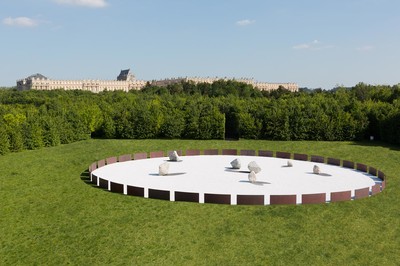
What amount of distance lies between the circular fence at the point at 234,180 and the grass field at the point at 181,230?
0.66 metres

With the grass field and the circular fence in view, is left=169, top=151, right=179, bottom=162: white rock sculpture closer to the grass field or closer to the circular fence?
the circular fence

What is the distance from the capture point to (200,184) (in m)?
28.0

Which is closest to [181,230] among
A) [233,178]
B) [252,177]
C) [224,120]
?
[252,177]

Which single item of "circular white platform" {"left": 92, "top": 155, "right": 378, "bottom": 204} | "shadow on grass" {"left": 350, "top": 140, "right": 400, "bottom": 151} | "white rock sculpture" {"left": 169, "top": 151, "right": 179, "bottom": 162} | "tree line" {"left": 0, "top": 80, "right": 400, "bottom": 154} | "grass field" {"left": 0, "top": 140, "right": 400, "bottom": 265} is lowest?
"grass field" {"left": 0, "top": 140, "right": 400, "bottom": 265}

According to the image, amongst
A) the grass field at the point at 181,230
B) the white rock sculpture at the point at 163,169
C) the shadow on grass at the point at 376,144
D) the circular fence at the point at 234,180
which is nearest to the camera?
the grass field at the point at 181,230

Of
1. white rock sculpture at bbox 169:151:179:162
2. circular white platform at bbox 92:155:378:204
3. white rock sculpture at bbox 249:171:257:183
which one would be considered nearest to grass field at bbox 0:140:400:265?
circular white platform at bbox 92:155:378:204

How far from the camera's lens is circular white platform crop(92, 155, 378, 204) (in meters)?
26.5

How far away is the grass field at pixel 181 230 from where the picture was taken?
17203mm

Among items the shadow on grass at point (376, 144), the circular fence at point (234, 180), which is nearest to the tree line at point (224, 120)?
the shadow on grass at point (376, 144)

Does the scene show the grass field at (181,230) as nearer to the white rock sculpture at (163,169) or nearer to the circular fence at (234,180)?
the circular fence at (234,180)

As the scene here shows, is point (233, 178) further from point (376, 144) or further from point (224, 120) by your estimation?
point (376, 144)

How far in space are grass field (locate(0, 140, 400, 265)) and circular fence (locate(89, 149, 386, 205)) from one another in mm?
664

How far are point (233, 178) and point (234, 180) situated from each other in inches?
30.9

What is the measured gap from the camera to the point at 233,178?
3042 cm
